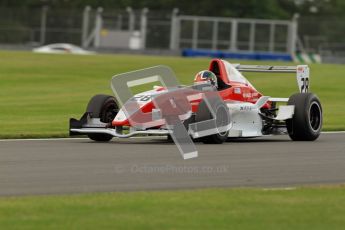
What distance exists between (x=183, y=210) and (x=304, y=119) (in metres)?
8.40

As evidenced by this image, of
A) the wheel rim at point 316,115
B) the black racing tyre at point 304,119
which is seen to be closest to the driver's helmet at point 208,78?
the black racing tyre at point 304,119

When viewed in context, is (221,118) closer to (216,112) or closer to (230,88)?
(216,112)

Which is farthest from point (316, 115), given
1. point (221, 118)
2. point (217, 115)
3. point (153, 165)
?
point (153, 165)

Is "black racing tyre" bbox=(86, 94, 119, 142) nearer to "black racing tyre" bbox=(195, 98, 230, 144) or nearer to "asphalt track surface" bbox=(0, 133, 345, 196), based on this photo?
"asphalt track surface" bbox=(0, 133, 345, 196)

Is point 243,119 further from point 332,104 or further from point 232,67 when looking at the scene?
point 332,104

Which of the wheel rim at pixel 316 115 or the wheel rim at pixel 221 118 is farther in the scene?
the wheel rim at pixel 316 115

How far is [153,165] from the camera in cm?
1345

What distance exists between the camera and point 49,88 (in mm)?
35281

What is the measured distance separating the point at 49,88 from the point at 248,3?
58.9 meters

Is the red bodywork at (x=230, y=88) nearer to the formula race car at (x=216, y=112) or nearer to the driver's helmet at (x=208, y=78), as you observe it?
the formula race car at (x=216, y=112)

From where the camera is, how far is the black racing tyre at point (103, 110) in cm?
1734

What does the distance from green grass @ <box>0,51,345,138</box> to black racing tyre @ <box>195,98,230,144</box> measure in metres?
3.34

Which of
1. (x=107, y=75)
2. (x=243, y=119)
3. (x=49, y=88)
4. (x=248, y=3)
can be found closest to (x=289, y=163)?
(x=243, y=119)

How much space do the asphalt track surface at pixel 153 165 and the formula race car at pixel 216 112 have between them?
0.83ft
